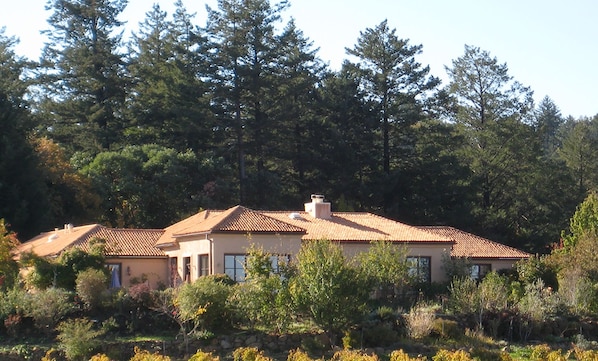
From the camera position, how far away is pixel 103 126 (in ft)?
203

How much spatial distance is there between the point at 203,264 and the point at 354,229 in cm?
791

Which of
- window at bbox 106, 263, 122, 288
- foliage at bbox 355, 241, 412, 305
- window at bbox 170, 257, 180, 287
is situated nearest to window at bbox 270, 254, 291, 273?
foliage at bbox 355, 241, 412, 305

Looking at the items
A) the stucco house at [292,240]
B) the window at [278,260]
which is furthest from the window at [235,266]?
the window at [278,260]

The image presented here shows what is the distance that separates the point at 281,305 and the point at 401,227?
44.3 feet

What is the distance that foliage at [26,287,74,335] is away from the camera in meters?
30.7

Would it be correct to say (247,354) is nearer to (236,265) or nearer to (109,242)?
(236,265)

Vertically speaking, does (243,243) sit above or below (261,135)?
below

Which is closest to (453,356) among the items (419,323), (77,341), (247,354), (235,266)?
Answer: (419,323)

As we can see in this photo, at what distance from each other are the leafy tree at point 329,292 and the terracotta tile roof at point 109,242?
33.6 ft

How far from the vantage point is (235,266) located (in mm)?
36344

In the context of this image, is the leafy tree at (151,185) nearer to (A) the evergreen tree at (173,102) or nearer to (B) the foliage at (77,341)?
(A) the evergreen tree at (173,102)

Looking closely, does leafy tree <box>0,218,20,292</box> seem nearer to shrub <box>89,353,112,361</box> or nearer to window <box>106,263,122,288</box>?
window <box>106,263,122,288</box>

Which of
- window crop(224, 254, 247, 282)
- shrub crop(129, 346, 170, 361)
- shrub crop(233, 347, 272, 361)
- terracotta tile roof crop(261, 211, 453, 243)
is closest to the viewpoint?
shrub crop(129, 346, 170, 361)

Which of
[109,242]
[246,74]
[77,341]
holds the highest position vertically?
[246,74]
